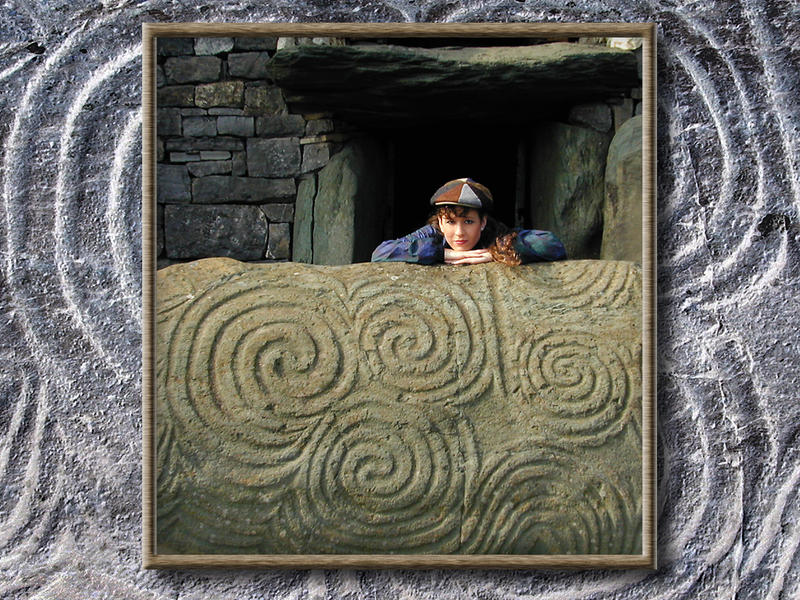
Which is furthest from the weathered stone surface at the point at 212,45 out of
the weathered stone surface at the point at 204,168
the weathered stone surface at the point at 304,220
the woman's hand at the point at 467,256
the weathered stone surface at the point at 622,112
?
the weathered stone surface at the point at 622,112

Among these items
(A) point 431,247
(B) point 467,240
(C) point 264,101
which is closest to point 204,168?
(C) point 264,101

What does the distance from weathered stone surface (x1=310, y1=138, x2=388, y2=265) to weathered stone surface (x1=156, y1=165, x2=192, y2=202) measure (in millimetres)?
396

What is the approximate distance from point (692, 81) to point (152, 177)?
1.66 metres

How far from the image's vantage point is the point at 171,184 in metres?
2.41

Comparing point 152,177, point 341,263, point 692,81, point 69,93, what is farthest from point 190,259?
point 692,81

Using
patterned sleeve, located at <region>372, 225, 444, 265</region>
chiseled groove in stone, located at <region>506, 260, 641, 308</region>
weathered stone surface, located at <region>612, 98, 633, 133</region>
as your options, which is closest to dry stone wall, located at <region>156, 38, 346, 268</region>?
patterned sleeve, located at <region>372, 225, 444, 265</region>

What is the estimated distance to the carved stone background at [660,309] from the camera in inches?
96.3

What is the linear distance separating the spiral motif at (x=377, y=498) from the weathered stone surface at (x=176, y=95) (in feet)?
3.51

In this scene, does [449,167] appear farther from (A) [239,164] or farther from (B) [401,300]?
(A) [239,164]

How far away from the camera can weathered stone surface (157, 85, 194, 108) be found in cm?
243

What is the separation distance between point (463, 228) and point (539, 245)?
9.2 inches

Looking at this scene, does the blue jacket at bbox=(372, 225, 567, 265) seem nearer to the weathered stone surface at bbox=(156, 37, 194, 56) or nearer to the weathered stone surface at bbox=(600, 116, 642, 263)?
the weathered stone surface at bbox=(600, 116, 642, 263)

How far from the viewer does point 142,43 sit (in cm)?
246

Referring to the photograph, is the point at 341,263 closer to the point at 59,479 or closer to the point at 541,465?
the point at 541,465
